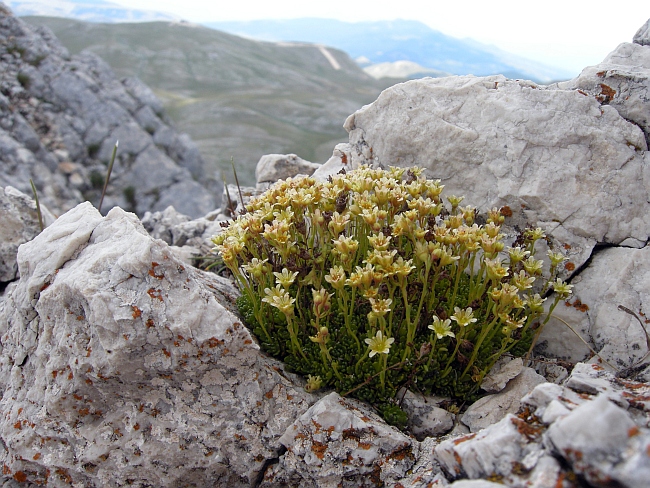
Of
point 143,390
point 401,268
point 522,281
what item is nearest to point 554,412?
point 401,268

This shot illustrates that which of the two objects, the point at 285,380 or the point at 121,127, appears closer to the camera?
the point at 285,380

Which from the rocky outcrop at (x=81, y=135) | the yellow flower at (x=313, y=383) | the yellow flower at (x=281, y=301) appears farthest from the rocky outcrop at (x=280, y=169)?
the rocky outcrop at (x=81, y=135)

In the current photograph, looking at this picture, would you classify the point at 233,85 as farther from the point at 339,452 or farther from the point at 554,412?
the point at 554,412

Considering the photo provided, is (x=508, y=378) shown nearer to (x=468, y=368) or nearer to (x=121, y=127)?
(x=468, y=368)

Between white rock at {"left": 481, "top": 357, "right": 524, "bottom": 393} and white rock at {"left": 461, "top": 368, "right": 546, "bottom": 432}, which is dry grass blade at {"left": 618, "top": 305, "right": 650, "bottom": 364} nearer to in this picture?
white rock at {"left": 461, "top": 368, "right": 546, "bottom": 432}

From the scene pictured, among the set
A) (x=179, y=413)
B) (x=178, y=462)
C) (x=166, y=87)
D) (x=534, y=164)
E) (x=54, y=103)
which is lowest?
(x=166, y=87)

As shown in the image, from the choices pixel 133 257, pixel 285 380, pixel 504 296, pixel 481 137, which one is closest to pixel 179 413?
pixel 285 380
